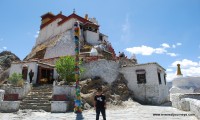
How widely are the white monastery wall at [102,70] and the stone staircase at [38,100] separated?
4759 mm

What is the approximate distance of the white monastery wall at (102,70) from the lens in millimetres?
21172

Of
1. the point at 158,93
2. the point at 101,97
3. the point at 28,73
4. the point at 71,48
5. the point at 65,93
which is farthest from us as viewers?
the point at 71,48

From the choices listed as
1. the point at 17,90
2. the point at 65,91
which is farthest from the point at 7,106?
the point at 65,91

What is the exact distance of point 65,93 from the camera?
16562 millimetres

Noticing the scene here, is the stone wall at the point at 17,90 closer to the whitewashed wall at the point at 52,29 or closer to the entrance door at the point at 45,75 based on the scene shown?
the entrance door at the point at 45,75

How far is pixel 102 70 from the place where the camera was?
21.3 metres

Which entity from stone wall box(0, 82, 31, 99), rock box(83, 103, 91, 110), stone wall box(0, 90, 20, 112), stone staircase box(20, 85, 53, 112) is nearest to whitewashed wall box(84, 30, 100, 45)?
stone staircase box(20, 85, 53, 112)

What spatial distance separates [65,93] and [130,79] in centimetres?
867

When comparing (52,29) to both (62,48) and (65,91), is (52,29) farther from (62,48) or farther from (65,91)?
(65,91)

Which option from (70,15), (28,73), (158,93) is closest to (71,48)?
(70,15)

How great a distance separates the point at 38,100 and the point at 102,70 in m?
7.71

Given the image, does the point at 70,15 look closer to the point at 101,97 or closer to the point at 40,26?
the point at 40,26

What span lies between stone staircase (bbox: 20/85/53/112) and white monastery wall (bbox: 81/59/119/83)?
4759 mm

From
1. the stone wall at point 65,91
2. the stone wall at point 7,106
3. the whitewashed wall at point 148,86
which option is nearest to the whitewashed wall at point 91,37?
the whitewashed wall at point 148,86
